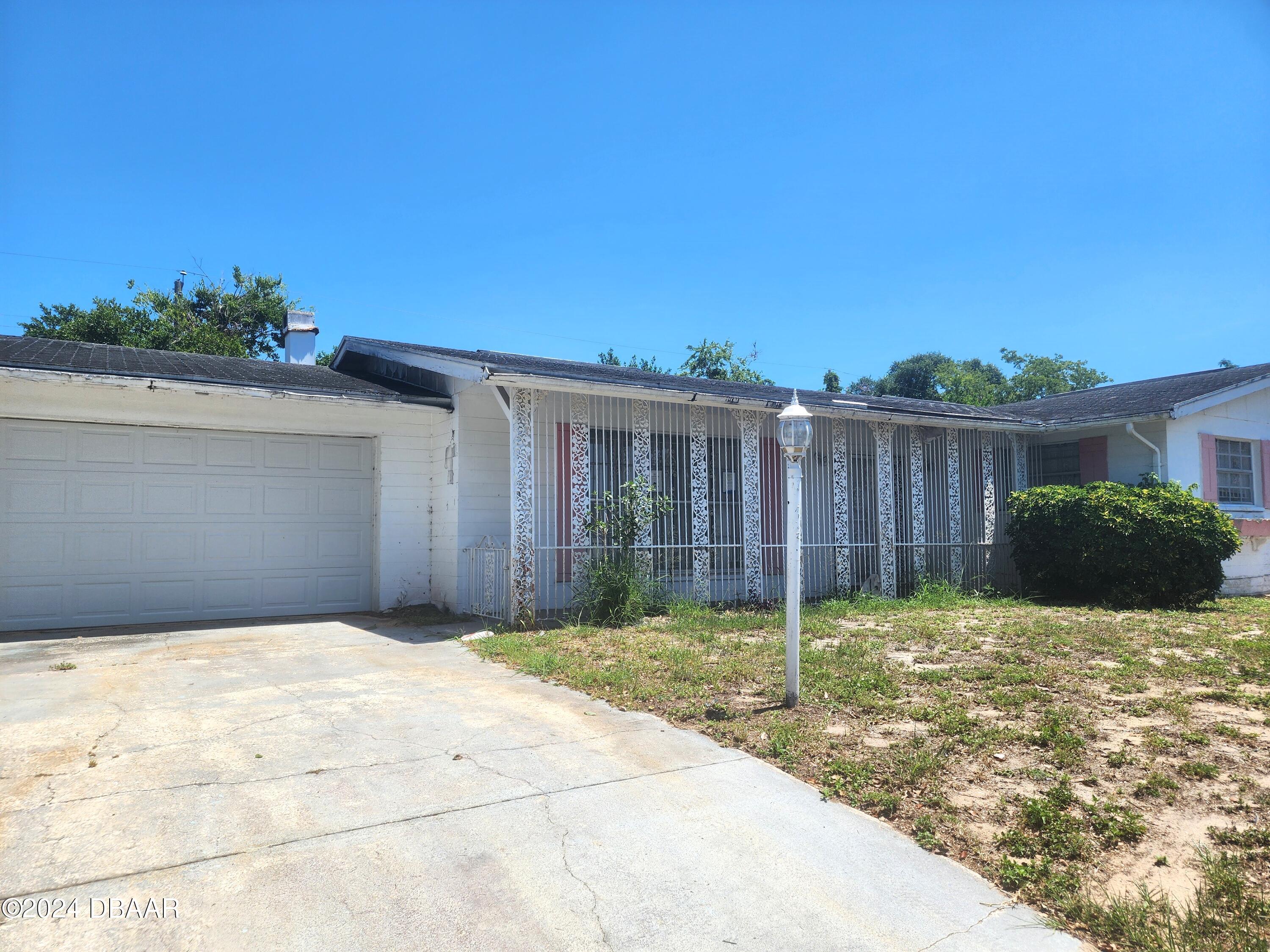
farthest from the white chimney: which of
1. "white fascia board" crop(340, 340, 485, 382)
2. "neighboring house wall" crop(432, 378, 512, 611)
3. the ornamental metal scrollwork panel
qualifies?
the ornamental metal scrollwork panel

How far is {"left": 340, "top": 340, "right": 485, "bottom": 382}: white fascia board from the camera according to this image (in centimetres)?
791

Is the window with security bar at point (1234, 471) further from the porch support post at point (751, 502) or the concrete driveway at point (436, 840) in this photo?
the concrete driveway at point (436, 840)

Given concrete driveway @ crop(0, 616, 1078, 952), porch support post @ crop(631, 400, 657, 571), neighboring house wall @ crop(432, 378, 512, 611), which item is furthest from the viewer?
porch support post @ crop(631, 400, 657, 571)

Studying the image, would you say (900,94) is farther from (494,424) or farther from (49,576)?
(49,576)

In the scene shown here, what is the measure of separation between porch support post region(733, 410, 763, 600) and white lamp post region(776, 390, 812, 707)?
5075 mm

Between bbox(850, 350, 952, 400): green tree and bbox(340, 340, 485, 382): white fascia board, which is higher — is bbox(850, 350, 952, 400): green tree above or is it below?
above

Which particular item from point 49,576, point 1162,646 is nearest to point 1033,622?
point 1162,646

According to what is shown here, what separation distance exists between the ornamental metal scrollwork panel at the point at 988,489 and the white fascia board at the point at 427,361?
28.9 feet

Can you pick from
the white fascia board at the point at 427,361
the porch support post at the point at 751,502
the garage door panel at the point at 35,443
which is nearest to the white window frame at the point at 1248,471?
the porch support post at the point at 751,502

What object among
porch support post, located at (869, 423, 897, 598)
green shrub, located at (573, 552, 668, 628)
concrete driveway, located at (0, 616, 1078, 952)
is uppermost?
porch support post, located at (869, 423, 897, 598)

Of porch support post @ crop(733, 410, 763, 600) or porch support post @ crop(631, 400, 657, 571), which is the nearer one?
porch support post @ crop(631, 400, 657, 571)

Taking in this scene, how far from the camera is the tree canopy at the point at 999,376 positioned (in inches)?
1596

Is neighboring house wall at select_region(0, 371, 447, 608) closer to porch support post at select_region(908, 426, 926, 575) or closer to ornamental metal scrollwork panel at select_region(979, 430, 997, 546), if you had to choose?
porch support post at select_region(908, 426, 926, 575)

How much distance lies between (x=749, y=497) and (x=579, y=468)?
2.56 meters
